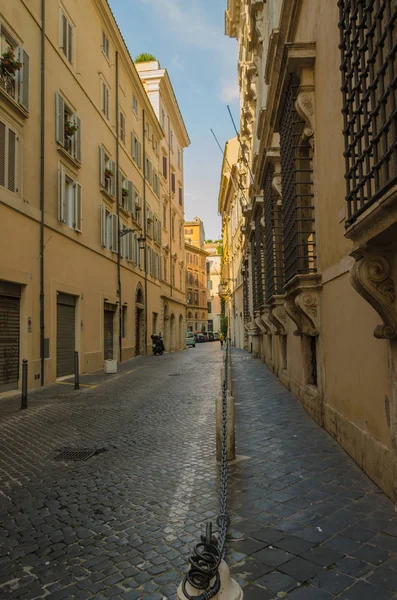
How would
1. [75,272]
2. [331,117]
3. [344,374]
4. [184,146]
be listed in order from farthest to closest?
1. [184,146]
2. [75,272]
3. [331,117]
4. [344,374]

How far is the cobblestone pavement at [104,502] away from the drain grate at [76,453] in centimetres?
11

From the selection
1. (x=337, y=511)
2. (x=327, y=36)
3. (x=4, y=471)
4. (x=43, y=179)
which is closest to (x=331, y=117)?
(x=327, y=36)

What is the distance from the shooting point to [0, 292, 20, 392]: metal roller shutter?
11312mm

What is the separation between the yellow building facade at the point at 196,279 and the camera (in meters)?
74.4

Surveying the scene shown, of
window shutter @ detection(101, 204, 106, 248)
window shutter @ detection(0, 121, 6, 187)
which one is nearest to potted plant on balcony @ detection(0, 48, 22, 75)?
window shutter @ detection(0, 121, 6, 187)

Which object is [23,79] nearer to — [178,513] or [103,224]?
[103,224]

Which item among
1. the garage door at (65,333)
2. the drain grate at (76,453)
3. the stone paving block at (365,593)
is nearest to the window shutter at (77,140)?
the garage door at (65,333)

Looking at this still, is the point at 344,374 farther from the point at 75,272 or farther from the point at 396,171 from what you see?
the point at 75,272

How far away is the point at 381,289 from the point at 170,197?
35.2 meters

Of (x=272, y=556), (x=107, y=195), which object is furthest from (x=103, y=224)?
(x=272, y=556)

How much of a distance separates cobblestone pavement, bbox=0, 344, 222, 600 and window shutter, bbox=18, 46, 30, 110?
8.26 meters

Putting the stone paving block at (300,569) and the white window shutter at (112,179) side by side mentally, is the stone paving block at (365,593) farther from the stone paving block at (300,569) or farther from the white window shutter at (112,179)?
the white window shutter at (112,179)

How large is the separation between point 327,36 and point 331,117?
3.43ft

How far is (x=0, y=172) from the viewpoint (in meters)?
11.2
